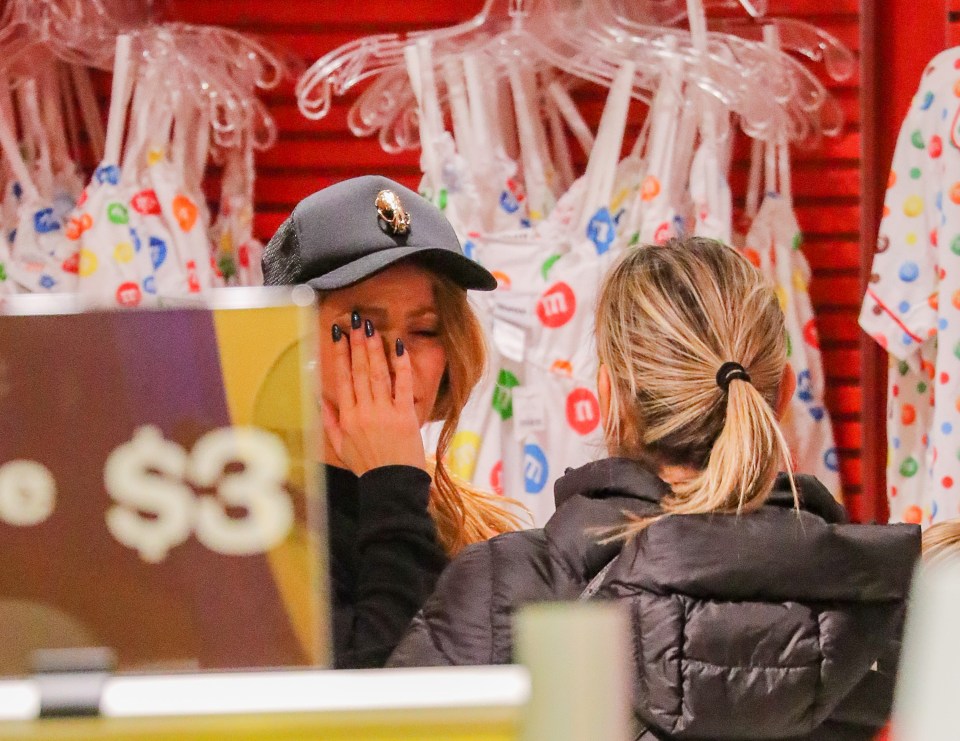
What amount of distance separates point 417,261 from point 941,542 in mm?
744

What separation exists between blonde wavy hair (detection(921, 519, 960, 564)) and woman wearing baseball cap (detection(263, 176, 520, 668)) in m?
0.59

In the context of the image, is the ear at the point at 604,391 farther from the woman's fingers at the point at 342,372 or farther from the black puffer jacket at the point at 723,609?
the woman's fingers at the point at 342,372

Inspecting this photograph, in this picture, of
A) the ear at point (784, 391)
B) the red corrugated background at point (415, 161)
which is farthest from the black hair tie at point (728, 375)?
the red corrugated background at point (415, 161)

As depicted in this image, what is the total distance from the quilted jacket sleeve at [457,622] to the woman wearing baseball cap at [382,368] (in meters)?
0.04

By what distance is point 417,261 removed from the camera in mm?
1460

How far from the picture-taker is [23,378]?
2.27 feet

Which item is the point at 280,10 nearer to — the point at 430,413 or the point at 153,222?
the point at 153,222

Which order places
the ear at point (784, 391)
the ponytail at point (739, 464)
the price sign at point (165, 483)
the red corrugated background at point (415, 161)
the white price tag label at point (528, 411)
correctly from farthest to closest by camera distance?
the red corrugated background at point (415, 161)
the white price tag label at point (528, 411)
the ear at point (784, 391)
the ponytail at point (739, 464)
the price sign at point (165, 483)

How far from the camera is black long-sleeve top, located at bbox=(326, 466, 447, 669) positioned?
1.19 m

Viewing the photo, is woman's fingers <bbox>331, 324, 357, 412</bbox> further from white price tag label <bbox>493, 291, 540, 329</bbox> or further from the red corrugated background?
the red corrugated background

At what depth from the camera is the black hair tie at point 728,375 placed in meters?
1.35

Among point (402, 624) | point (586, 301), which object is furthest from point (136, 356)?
point (586, 301)

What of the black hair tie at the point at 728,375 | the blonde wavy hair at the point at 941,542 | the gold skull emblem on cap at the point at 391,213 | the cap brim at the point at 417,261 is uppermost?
the gold skull emblem on cap at the point at 391,213

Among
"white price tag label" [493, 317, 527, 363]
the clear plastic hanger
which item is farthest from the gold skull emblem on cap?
the clear plastic hanger
